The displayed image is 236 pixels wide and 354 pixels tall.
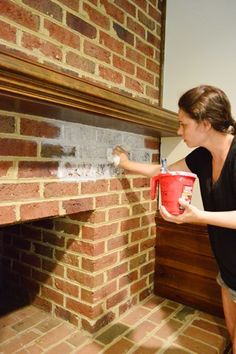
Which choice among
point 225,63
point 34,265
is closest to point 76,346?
point 34,265

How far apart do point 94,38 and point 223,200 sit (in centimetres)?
95

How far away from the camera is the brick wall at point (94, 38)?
1.05m

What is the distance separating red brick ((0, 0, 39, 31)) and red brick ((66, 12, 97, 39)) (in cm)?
18

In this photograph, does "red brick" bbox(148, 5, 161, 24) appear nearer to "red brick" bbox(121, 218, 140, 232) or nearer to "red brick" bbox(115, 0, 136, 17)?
"red brick" bbox(115, 0, 136, 17)

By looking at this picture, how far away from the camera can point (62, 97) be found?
95 centimetres

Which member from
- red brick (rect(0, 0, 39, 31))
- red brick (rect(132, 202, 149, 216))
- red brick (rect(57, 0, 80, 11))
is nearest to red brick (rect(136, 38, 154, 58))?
red brick (rect(57, 0, 80, 11))

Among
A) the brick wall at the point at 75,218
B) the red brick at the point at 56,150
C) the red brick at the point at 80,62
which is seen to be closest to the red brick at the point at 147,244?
the brick wall at the point at 75,218

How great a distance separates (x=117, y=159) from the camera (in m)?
1.52

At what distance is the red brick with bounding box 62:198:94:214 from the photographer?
1.30 m

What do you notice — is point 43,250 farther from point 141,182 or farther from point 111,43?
point 111,43

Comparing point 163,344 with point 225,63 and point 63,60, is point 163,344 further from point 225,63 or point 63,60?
point 225,63

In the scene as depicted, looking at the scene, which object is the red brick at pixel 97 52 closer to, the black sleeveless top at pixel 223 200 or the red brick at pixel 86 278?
the black sleeveless top at pixel 223 200

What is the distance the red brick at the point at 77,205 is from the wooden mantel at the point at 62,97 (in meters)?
0.37

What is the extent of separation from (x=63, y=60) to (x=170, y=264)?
1379mm
